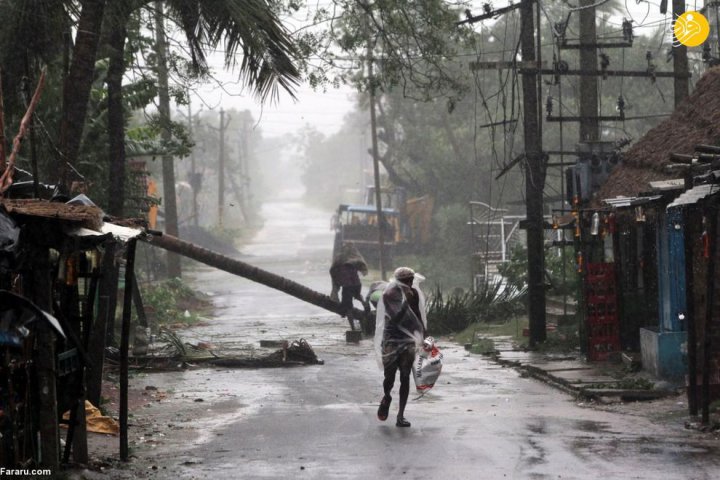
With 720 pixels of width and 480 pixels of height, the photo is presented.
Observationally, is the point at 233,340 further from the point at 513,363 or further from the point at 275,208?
the point at 275,208

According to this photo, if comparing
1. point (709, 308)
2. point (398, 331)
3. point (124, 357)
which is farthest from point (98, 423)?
point (709, 308)

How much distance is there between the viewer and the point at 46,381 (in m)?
8.90

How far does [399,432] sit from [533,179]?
948 cm

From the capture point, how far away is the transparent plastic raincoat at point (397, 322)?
1327cm

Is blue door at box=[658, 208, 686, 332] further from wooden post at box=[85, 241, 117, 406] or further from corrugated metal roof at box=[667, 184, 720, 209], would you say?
wooden post at box=[85, 241, 117, 406]

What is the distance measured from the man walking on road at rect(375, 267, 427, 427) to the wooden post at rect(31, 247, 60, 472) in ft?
16.2

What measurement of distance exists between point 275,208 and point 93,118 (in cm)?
10531

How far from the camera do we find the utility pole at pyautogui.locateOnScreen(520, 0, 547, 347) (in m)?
20.9

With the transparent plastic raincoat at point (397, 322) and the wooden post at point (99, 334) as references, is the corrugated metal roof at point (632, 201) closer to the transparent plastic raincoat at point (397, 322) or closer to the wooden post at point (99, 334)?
the transparent plastic raincoat at point (397, 322)

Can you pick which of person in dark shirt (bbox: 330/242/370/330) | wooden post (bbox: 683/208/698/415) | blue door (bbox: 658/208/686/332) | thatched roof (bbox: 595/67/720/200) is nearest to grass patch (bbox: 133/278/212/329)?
person in dark shirt (bbox: 330/242/370/330)

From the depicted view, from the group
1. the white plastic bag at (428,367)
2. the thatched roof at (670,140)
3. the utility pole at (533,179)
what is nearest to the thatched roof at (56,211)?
the white plastic bag at (428,367)

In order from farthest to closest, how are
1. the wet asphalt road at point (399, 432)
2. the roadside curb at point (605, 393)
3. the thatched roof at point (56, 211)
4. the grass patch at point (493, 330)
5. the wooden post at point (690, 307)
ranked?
the grass patch at point (493, 330) < the roadside curb at point (605, 393) < the wooden post at point (690, 307) < the wet asphalt road at point (399, 432) < the thatched roof at point (56, 211)

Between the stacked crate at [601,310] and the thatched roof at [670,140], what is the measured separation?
4.51ft

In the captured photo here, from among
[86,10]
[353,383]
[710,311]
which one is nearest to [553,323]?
[353,383]
